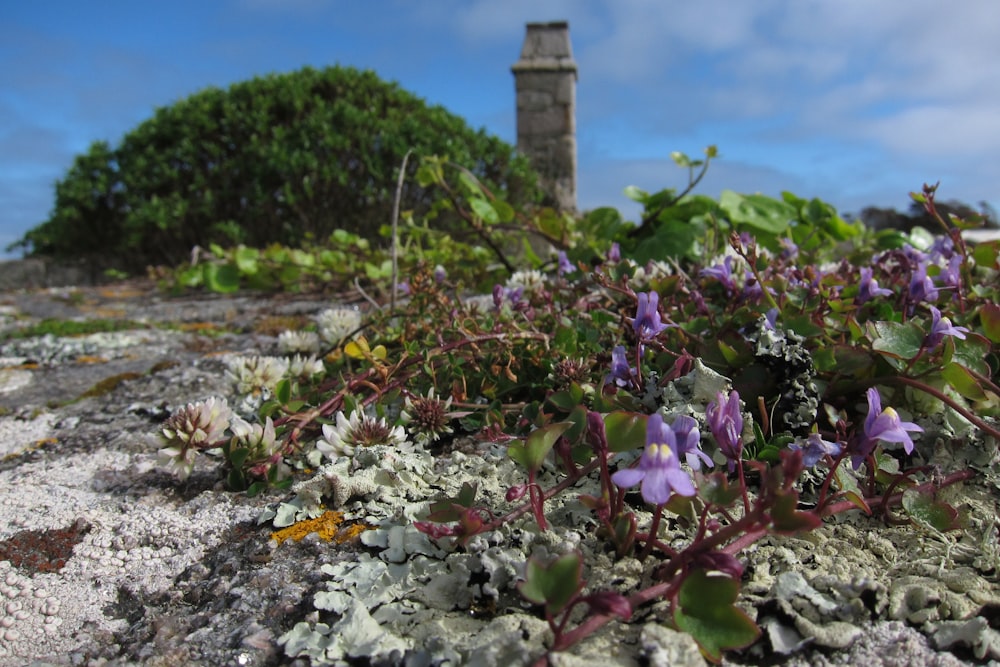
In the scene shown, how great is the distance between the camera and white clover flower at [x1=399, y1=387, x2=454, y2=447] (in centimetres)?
158

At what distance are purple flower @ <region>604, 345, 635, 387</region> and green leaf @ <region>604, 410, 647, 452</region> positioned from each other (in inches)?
15.8

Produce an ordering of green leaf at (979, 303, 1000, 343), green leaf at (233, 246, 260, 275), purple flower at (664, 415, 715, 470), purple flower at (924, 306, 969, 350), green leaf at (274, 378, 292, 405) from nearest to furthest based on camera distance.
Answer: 1. purple flower at (664, 415, 715, 470)
2. purple flower at (924, 306, 969, 350)
3. green leaf at (979, 303, 1000, 343)
4. green leaf at (274, 378, 292, 405)
5. green leaf at (233, 246, 260, 275)

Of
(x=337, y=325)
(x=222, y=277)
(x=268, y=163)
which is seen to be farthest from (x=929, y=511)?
(x=268, y=163)

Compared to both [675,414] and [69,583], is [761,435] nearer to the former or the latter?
[675,414]

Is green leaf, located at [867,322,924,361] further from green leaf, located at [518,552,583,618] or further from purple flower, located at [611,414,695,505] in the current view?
green leaf, located at [518,552,583,618]

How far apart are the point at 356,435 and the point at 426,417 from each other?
16 centimetres

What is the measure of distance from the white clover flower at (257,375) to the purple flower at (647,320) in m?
1.03

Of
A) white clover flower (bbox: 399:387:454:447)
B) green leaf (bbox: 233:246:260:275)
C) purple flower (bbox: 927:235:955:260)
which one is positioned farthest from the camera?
green leaf (bbox: 233:246:260:275)

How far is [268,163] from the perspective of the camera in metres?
7.48

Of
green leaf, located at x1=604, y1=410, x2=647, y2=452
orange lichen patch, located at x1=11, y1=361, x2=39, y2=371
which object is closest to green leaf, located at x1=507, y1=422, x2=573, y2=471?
green leaf, located at x1=604, y1=410, x2=647, y2=452

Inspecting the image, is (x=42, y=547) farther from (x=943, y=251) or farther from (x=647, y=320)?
(x=943, y=251)

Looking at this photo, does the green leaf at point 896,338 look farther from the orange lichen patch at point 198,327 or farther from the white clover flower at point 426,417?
the orange lichen patch at point 198,327

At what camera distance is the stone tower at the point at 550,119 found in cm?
1145

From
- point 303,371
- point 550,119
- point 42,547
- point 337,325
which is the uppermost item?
point 550,119
